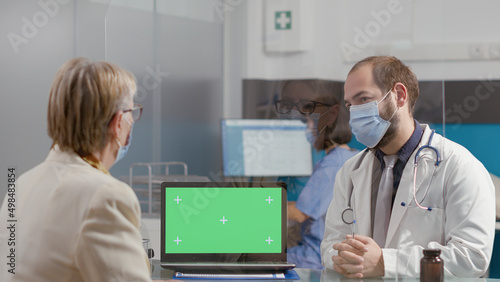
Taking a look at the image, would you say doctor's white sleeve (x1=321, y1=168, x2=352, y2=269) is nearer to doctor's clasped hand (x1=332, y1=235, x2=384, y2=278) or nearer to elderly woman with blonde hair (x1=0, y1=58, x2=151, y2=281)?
doctor's clasped hand (x1=332, y1=235, x2=384, y2=278)

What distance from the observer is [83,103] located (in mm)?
1313

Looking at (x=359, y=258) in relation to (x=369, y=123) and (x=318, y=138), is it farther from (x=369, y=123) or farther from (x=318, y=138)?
(x=318, y=138)

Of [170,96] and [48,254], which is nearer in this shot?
[48,254]

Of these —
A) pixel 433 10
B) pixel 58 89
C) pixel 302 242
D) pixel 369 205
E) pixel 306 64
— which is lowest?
pixel 302 242

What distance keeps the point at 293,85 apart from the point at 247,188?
1.82 ft

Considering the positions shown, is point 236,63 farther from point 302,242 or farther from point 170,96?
point 302,242

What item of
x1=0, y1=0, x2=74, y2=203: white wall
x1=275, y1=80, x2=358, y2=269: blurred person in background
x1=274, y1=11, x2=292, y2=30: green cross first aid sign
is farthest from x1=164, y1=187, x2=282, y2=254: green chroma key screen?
x1=0, y1=0, x2=74, y2=203: white wall

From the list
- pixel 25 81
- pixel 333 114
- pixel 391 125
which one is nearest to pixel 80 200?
pixel 391 125

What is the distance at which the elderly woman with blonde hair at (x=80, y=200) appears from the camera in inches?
47.4

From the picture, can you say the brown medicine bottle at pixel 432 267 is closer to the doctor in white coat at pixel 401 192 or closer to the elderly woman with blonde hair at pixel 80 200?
the doctor in white coat at pixel 401 192

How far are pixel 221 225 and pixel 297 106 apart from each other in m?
0.65

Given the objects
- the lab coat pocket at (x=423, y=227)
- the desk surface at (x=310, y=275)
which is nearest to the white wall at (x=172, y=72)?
the desk surface at (x=310, y=275)

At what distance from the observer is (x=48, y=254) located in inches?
47.8

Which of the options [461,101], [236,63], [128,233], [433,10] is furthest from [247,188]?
[461,101]
